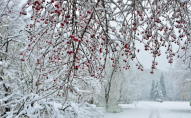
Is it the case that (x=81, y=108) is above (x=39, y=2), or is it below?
below

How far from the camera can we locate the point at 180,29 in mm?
2207

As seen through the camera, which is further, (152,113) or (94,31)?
(152,113)

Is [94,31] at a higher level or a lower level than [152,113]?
higher

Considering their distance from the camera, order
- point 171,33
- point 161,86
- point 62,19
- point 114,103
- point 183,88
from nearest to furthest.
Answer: point 62,19
point 171,33
point 114,103
point 183,88
point 161,86

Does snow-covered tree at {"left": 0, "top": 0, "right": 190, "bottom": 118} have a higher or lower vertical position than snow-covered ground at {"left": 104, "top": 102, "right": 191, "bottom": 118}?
higher

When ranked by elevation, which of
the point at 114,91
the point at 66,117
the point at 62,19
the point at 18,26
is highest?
the point at 18,26

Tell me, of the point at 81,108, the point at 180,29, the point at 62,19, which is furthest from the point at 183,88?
the point at 62,19

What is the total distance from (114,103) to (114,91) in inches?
46.7

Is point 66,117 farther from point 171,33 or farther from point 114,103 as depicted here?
point 114,103

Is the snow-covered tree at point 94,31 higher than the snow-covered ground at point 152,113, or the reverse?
the snow-covered tree at point 94,31

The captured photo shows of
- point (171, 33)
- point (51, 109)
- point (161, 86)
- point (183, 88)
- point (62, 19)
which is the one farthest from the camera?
point (161, 86)

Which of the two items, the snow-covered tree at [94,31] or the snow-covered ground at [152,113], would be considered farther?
the snow-covered ground at [152,113]

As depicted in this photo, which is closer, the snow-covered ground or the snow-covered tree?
the snow-covered tree

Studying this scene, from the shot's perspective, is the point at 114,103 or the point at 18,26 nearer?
the point at 18,26
